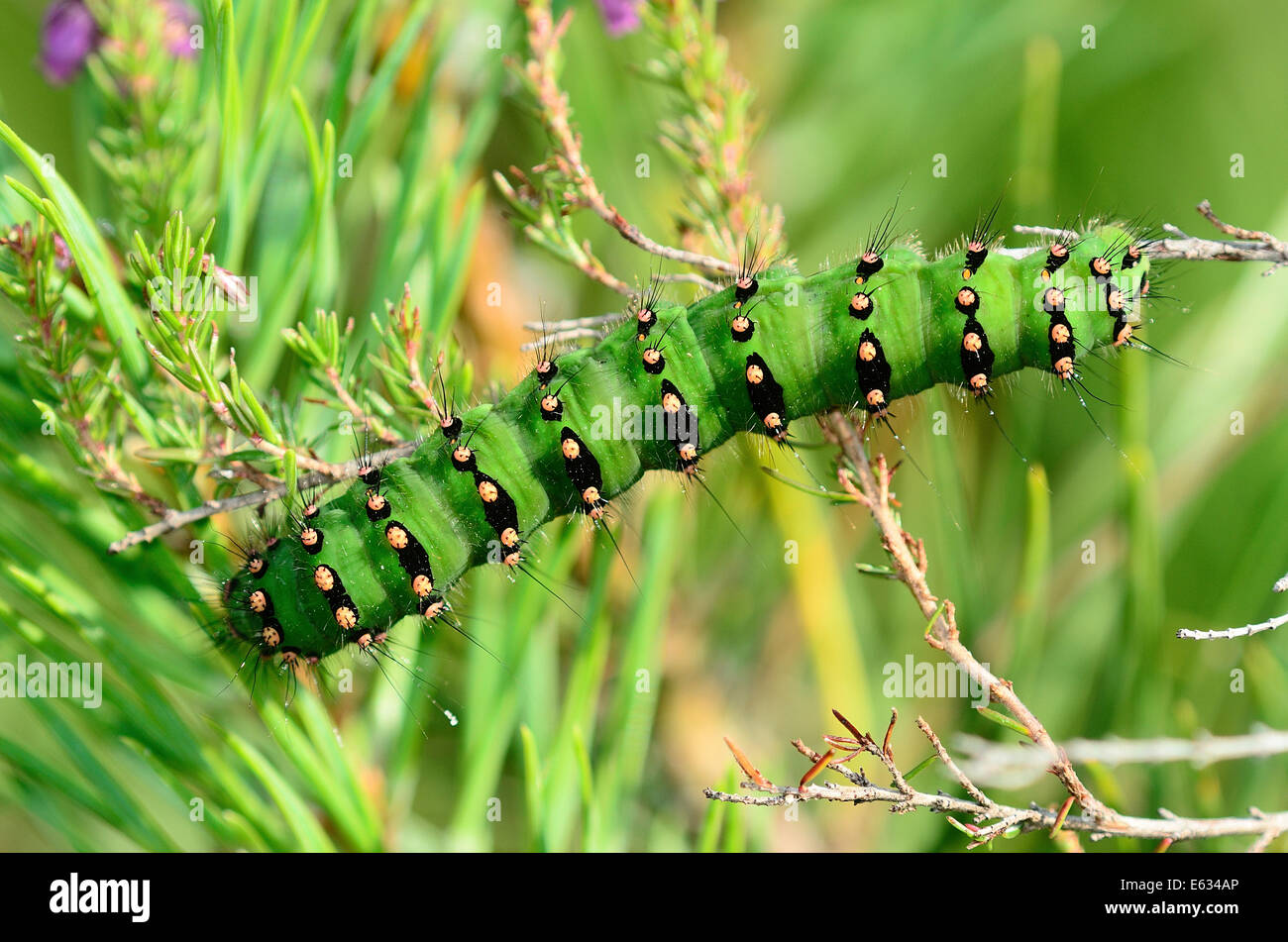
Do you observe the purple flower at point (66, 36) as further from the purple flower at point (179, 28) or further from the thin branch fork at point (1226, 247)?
the thin branch fork at point (1226, 247)

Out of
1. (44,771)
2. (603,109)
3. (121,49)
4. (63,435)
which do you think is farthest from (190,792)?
(603,109)

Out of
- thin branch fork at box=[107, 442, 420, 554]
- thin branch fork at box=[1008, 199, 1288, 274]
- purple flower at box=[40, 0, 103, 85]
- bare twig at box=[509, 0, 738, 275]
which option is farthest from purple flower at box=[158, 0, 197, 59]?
thin branch fork at box=[1008, 199, 1288, 274]

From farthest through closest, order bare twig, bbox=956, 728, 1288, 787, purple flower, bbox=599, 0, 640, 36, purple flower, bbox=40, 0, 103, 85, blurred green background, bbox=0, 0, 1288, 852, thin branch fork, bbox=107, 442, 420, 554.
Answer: purple flower, bbox=599, 0, 640, 36 < purple flower, bbox=40, 0, 103, 85 < blurred green background, bbox=0, 0, 1288, 852 < thin branch fork, bbox=107, 442, 420, 554 < bare twig, bbox=956, 728, 1288, 787

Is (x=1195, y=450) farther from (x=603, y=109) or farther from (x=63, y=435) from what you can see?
(x=63, y=435)

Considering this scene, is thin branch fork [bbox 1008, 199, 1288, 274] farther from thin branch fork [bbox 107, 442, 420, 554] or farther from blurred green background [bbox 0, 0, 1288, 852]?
thin branch fork [bbox 107, 442, 420, 554]

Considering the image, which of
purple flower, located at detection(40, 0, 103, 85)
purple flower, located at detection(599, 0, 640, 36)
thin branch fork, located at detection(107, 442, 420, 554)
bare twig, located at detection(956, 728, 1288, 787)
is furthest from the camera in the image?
purple flower, located at detection(599, 0, 640, 36)

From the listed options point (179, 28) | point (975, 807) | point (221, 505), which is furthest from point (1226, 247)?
point (179, 28)

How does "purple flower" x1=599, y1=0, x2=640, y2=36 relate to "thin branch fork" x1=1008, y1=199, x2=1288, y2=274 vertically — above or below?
above
